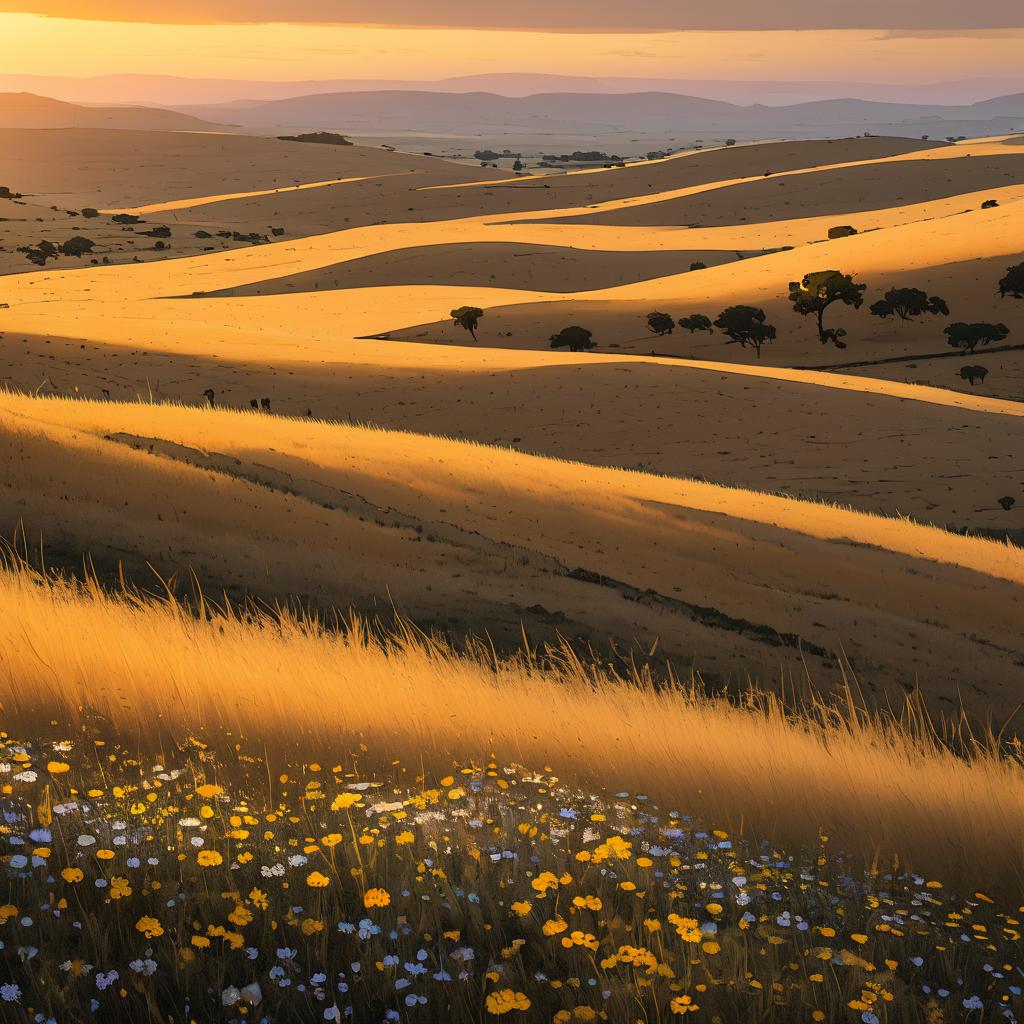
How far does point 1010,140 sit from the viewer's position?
519 feet

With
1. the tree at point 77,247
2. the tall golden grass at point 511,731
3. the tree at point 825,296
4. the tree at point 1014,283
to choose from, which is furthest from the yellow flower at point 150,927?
the tree at point 77,247

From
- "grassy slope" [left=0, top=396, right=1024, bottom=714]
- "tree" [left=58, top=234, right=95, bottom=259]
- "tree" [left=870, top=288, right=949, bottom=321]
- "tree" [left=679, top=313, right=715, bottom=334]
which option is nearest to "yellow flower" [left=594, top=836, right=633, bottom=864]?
"grassy slope" [left=0, top=396, right=1024, bottom=714]

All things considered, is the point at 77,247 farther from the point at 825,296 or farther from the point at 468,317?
the point at 825,296

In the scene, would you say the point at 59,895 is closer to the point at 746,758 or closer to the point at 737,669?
the point at 746,758

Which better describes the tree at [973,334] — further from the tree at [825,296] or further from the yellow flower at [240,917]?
the yellow flower at [240,917]

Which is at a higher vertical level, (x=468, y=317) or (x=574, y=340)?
(x=468, y=317)

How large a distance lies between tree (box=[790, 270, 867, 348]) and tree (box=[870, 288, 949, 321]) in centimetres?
113

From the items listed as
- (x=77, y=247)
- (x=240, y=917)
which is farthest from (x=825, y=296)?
(x=77, y=247)

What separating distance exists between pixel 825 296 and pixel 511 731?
5005 cm

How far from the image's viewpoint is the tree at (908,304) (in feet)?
173

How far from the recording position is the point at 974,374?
148ft

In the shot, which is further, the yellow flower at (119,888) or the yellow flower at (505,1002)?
the yellow flower at (119,888)

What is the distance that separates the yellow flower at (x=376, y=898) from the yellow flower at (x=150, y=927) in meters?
0.54

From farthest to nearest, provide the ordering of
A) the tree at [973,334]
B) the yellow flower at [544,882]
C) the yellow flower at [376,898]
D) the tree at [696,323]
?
the tree at [696,323]
the tree at [973,334]
the yellow flower at [544,882]
the yellow flower at [376,898]
